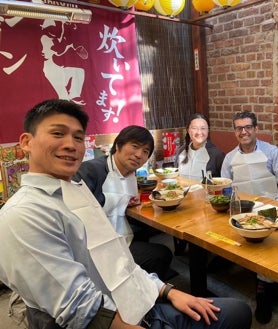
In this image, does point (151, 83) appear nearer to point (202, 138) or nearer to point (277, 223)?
point (202, 138)

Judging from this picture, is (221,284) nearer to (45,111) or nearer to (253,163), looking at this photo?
(253,163)

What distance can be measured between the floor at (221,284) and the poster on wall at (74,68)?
1.58m

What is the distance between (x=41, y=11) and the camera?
2.71m

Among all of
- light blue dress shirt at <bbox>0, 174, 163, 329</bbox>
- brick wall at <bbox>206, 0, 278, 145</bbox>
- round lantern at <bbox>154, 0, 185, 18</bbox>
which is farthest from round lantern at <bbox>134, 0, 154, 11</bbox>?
light blue dress shirt at <bbox>0, 174, 163, 329</bbox>

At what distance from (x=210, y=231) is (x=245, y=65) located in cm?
273

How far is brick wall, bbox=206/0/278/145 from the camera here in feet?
11.4

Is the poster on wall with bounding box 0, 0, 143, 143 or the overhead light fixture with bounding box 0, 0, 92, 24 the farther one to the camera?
the poster on wall with bounding box 0, 0, 143, 143

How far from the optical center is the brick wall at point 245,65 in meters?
3.46

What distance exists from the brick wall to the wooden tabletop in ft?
6.04

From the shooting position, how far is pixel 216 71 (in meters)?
4.11

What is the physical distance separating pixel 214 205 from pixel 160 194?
43 centimetres

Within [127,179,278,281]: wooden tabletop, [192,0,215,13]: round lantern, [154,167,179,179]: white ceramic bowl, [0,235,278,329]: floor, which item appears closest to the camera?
[127,179,278,281]: wooden tabletop

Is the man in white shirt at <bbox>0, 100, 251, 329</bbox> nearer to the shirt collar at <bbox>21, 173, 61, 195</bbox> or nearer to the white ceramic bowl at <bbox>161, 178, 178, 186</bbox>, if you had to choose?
the shirt collar at <bbox>21, 173, 61, 195</bbox>

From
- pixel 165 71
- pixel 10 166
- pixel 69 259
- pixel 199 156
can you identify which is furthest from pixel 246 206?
pixel 165 71
